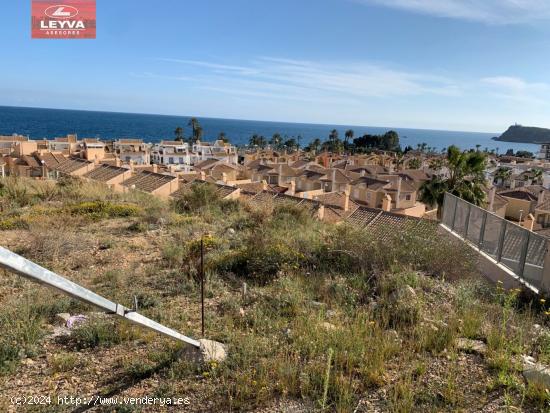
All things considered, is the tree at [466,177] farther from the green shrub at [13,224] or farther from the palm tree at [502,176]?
the palm tree at [502,176]

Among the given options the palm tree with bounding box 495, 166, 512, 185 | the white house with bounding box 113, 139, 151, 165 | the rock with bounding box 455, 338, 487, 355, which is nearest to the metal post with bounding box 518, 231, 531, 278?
the rock with bounding box 455, 338, 487, 355

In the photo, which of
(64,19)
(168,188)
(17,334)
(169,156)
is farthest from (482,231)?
(169,156)

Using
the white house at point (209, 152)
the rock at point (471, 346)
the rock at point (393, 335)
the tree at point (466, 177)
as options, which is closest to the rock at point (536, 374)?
the rock at point (471, 346)

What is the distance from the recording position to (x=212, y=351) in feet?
12.9

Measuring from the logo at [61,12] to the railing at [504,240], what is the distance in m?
11.9

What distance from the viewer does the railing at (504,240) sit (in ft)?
21.9

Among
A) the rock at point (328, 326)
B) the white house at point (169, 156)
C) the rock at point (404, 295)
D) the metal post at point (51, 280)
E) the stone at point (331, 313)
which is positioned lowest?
the white house at point (169, 156)

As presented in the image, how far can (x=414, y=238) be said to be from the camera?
719 cm

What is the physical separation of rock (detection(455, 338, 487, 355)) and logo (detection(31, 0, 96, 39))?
11.7m

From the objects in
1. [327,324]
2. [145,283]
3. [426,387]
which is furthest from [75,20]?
[426,387]

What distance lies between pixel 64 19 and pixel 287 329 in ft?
37.2

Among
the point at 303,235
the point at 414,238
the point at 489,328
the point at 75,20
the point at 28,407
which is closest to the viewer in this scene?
the point at 28,407

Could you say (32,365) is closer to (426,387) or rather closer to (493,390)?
(426,387)

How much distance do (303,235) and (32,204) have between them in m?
9.97
